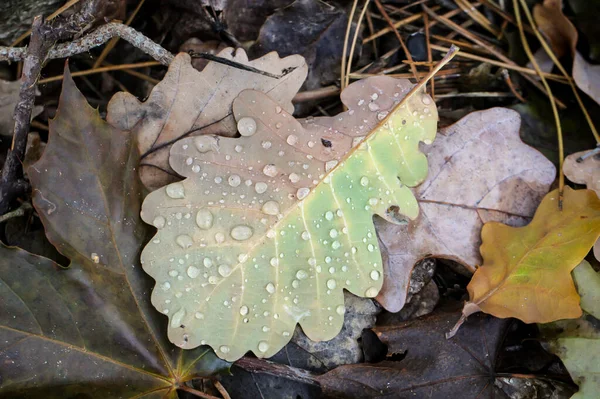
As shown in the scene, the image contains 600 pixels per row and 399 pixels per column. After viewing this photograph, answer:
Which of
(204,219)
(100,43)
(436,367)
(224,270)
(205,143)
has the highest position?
(100,43)

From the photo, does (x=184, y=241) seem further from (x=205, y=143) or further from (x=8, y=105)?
(x=8, y=105)

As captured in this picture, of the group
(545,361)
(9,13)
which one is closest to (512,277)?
(545,361)

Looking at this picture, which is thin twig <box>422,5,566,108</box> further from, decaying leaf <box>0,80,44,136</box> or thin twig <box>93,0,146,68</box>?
decaying leaf <box>0,80,44,136</box>

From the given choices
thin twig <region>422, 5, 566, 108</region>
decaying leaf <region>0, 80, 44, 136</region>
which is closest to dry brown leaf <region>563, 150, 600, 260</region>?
thin twig <region>422, 5, 566, 108</region>

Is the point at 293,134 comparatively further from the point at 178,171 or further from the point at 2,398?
the point at 2,398

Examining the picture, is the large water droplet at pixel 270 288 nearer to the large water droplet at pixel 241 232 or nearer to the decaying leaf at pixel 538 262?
the large water droplet at pixel 241 232

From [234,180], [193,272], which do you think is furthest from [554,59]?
[193,272]
